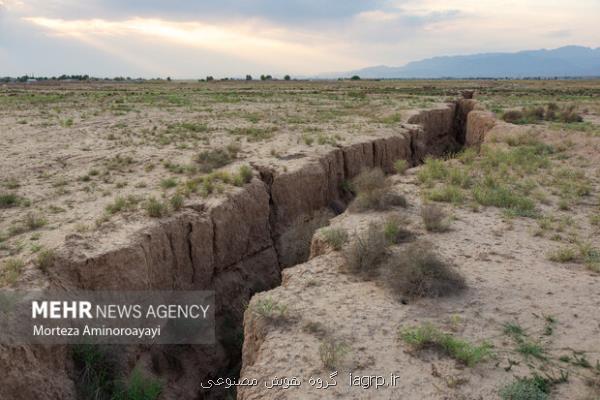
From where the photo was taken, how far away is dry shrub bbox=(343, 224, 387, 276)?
8258 millimetres

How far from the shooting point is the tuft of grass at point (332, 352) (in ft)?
19.2

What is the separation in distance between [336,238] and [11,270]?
5580 millimetres

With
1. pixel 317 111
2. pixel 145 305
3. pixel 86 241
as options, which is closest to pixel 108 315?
pixel 145 305

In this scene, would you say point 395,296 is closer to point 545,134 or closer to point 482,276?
point 482,276

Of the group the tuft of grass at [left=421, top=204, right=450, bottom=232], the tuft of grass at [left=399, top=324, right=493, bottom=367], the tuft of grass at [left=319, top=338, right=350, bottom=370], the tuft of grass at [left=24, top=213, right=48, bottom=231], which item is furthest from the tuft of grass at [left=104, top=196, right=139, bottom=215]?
the tuft of grass at [left=399, top=324, right=493, bottom=367]

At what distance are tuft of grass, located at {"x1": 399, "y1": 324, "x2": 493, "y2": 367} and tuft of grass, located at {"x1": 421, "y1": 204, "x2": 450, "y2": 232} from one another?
12.2 feet

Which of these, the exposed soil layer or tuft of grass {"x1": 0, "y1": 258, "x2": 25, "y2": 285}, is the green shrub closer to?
the exposed soil layer

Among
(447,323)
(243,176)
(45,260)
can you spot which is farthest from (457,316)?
(243,176)

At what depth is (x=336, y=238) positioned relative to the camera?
9273 mm

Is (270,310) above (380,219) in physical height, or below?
below

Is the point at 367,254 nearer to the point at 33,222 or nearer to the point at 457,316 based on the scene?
the point at 457,316

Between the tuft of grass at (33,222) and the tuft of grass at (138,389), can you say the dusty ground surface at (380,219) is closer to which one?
the tuft of grass at (33,222)

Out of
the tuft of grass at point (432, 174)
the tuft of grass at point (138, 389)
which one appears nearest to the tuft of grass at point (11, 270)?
the tuft of grass at point (138, 389)

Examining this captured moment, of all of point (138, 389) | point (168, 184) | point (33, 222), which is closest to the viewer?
point (138, 389)
